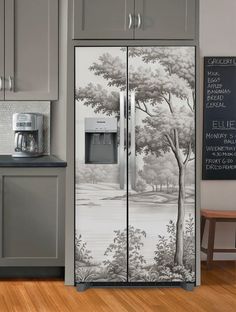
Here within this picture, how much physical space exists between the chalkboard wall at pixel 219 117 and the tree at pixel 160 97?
38.3 inches

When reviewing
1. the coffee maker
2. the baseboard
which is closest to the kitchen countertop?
the coffee maker

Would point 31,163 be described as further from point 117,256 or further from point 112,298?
point 112,298

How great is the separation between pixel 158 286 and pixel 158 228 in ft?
1.40

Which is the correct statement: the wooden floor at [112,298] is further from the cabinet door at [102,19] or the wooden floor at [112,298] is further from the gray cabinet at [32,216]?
the cabinet door at [102,19]

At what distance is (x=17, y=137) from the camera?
4930 millimetres

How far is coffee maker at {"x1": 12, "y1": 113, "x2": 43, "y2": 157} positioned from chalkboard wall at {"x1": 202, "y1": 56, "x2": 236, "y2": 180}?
143cm

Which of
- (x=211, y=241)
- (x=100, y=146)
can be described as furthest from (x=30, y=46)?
(x=211, y=241)

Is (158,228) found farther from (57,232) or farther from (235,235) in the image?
(235,235)

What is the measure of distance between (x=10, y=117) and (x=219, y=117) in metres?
1.80

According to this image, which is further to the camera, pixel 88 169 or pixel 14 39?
pixel 14 39

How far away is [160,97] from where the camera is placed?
431 centimetres

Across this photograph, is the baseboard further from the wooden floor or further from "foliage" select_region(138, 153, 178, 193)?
"foliage" select_region(138, 153, 178, 193)

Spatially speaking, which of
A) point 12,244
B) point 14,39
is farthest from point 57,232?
point 14,39

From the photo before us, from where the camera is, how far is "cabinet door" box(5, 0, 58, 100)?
488cm
